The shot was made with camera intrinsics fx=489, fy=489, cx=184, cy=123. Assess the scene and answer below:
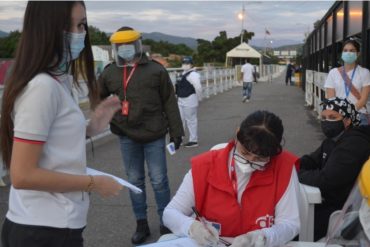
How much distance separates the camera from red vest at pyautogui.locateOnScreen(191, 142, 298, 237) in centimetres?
251

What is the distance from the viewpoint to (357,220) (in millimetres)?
1966

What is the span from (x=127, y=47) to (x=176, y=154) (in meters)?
4.40

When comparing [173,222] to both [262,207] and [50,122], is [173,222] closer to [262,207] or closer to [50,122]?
[262,207]

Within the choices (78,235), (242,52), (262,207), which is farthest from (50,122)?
(242,52)

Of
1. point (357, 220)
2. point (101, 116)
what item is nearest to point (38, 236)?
point (101, 116)

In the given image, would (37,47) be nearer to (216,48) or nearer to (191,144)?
(191,144)

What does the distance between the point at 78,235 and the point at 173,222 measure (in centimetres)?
68

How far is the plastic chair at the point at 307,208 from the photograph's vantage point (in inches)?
119

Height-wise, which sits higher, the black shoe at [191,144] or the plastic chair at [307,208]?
the plastic chair at [307,208]

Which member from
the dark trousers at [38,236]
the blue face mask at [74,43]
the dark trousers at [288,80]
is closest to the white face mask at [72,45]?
the blue face mask at [74,43]

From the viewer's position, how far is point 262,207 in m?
2.52

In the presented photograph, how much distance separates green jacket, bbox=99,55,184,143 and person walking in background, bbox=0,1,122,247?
2305 mm

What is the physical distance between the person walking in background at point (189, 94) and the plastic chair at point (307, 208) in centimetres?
588

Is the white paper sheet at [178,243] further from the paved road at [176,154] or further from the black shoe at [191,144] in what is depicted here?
the black shoe at [191,144]
